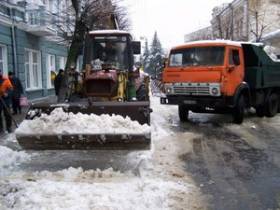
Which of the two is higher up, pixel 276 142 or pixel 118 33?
pixel 118 33

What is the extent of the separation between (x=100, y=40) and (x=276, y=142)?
16.8 ft

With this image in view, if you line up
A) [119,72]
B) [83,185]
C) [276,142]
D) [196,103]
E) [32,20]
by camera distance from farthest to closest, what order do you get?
1. [32,20]
2. [196,103]
3. [119,72]
4. [276,142]
5. [83,185]

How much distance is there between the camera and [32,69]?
76.2 feet

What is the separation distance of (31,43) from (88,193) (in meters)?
17.9

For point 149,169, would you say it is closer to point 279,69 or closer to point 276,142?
point 276,142

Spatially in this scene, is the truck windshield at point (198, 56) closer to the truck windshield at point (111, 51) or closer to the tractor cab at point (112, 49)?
the tractor cab at point (112, 49)

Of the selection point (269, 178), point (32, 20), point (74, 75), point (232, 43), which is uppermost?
point (32, 20)

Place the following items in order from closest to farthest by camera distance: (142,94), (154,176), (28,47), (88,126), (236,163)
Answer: (154,176) → (88,126) → (236,163) → (142,94) → (28,47)

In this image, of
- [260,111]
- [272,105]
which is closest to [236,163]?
[260,111]

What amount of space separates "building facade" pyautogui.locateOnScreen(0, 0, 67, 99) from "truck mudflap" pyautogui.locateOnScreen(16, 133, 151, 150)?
1160cm

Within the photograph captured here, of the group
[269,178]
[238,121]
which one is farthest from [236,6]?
[269,178]

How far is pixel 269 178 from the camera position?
7125mm

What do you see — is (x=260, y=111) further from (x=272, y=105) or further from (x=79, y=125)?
(x=79, y=125)

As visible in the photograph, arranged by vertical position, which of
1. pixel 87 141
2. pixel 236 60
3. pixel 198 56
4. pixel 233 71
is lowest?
pixel 87 141
